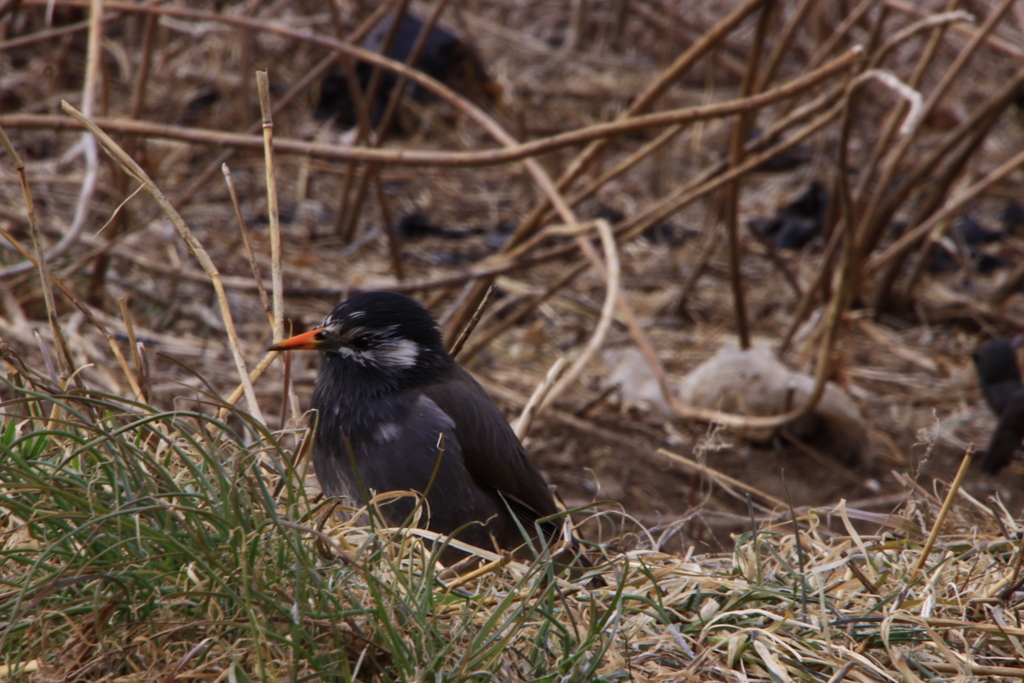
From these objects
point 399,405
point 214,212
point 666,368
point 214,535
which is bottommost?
point 666,368

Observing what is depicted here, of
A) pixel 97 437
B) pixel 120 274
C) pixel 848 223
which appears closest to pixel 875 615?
pixel 97 437

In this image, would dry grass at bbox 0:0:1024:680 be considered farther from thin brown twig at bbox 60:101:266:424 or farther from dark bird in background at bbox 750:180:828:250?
dark bird in background at bbox 750:180:828:250

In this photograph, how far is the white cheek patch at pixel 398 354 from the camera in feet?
9.11

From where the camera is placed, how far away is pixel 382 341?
2.78 meters

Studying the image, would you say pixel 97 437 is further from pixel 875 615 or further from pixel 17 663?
pixel 875 615

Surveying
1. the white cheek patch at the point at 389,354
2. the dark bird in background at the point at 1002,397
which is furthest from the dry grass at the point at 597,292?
the white cheek patch at the point at 389,354

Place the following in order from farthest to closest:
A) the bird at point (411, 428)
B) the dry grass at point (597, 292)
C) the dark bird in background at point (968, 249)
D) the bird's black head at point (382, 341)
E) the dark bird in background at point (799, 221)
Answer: the dark bird in background at point (799, 221) → the dark bird in background at point (968, 249) → the bird's black head at point (382, 341) → the bird at point (411, 428) → the dry grass at point (597, 292)

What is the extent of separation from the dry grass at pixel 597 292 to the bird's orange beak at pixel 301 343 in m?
0.08

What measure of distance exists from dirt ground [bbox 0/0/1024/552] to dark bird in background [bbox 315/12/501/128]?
174 millimetres

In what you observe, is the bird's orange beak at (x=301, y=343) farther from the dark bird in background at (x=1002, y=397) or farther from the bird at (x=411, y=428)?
the dark bird in background at (x=1002, y=397)

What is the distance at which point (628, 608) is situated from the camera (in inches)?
70.8

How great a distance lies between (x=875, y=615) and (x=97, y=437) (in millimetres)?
1493

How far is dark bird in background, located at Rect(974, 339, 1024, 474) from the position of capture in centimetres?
442

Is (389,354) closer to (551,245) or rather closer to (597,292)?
(597,292)
